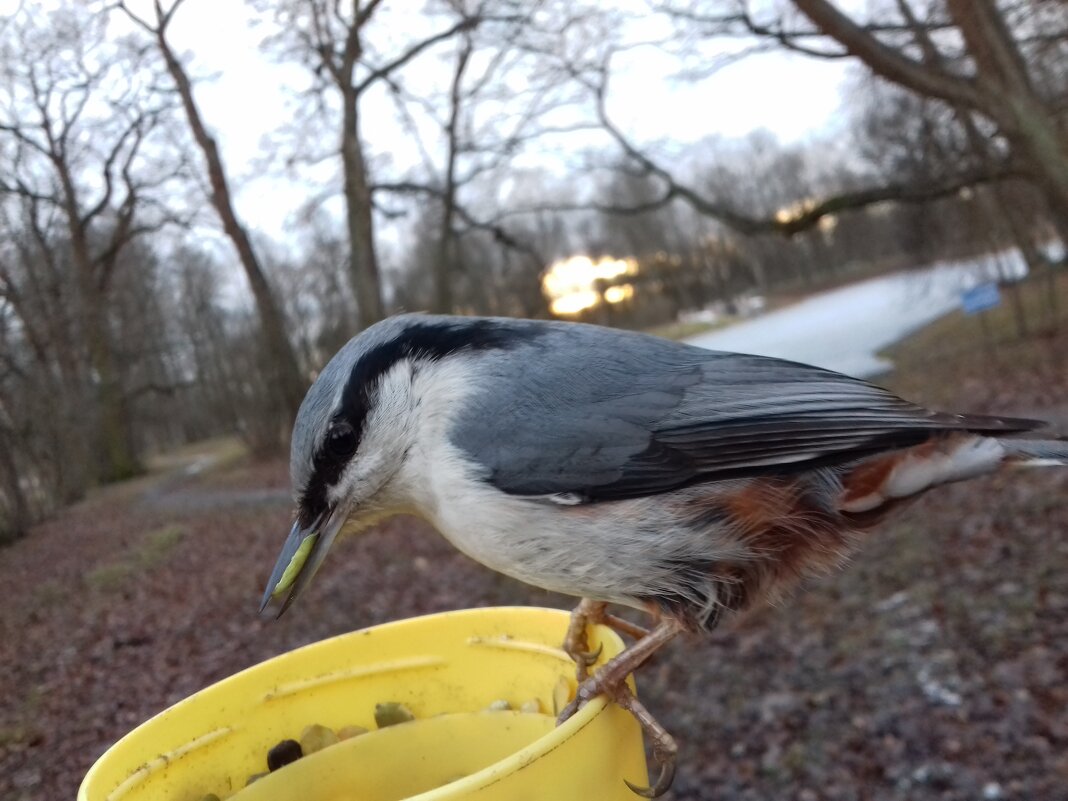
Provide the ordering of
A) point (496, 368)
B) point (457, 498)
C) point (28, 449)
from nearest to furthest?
point (457, 498) < point (496, 368) < point (28, 449)

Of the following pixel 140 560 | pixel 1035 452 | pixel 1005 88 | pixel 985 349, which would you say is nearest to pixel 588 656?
pixel 1035 452

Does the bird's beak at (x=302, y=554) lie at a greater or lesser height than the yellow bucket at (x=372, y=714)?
greater

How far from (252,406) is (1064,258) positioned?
952 cm

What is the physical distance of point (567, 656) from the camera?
1.38 meters

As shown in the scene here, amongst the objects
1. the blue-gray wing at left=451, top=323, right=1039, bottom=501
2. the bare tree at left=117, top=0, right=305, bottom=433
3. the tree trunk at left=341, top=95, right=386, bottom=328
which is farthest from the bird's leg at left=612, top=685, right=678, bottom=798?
the tree trunk at left=341, top=95, right=386, bottom=328

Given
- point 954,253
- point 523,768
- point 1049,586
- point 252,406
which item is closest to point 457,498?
point 523,768

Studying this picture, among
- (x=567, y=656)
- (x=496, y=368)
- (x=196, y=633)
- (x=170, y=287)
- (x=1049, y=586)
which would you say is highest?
(x=170, y=287)

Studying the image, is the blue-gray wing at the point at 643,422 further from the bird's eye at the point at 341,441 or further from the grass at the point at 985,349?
the grass at the point at 985,349

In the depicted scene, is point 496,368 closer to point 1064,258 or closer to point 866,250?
point 1064,258

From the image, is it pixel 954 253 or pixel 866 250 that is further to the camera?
pixel 866 250

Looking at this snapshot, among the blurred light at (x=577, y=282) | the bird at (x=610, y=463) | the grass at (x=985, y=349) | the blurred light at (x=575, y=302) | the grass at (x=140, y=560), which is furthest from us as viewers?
the grass at (x=985, y=349)

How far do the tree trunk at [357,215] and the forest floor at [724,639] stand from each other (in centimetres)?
115

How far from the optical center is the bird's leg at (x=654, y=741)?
1207 mm

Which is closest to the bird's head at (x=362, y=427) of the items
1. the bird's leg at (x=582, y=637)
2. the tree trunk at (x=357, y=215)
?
the bird's leg at (x=582, y=637)
